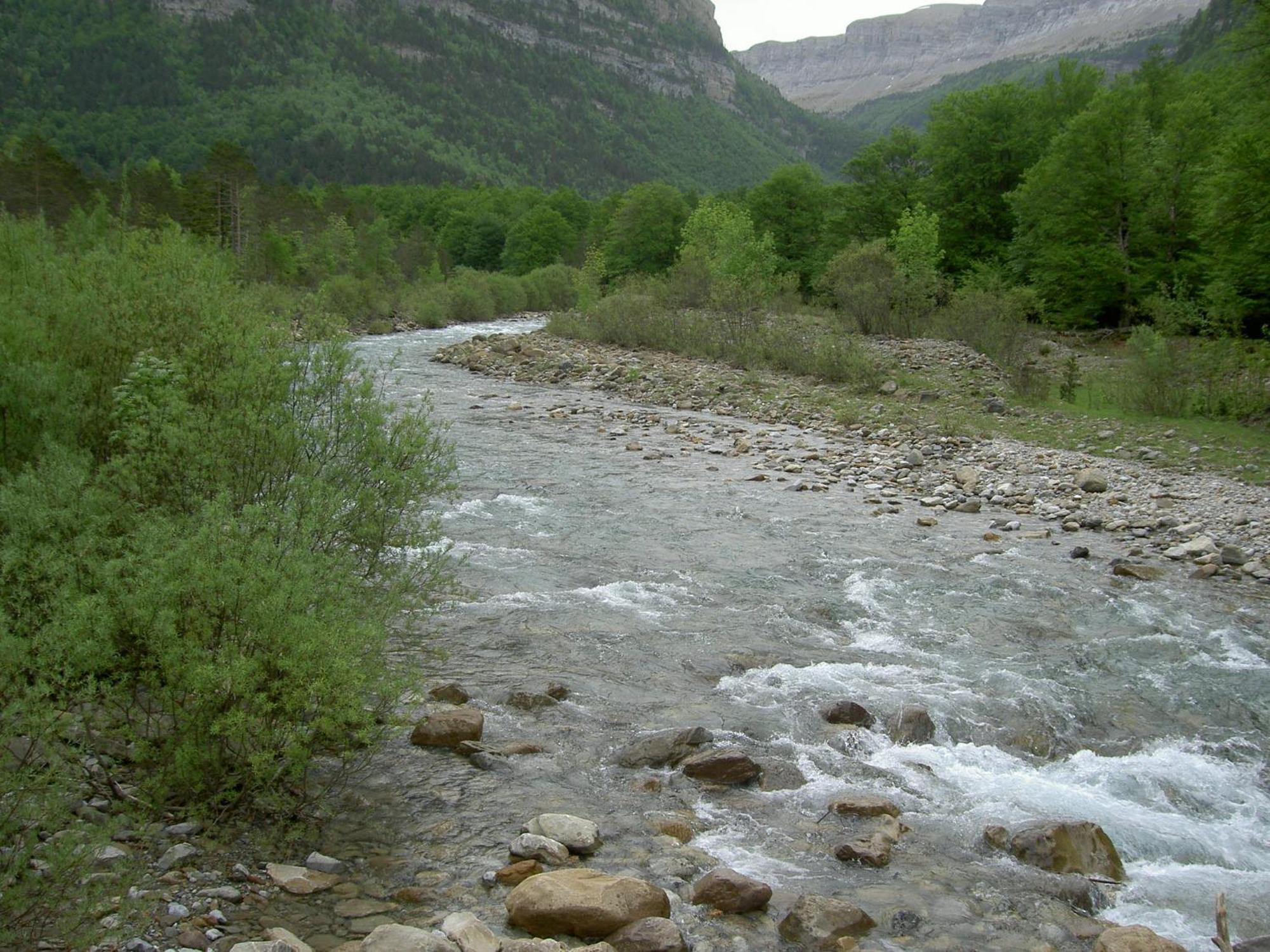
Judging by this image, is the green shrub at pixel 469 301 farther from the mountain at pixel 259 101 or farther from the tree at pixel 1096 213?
the mountain at pixel 259 101

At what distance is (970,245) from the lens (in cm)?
4903

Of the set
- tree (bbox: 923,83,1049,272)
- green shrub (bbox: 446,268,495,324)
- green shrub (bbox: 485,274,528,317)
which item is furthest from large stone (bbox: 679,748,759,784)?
green shrub (bbox: 485,274,528,317)

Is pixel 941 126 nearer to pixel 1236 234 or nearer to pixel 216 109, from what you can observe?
pixel 1236 234

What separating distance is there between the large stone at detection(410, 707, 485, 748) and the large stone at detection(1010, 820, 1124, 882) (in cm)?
423

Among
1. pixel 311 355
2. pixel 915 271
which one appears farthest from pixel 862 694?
pixel 915 271

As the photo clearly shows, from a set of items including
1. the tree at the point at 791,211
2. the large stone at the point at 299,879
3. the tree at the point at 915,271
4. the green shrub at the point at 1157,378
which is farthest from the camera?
the tree at the point at 791,211

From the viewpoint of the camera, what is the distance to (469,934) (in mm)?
5000

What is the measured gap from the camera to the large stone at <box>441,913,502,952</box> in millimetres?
4906

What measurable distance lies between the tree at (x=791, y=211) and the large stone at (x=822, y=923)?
2344 inches

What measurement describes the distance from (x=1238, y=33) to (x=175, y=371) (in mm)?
22924

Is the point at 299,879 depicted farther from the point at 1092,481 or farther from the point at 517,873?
the point at 1092,481

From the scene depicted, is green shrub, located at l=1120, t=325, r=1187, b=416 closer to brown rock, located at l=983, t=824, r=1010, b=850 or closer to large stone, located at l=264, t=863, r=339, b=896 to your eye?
brown rock, located at l=983, t=824, r=1010, b=850

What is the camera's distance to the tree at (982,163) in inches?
1907

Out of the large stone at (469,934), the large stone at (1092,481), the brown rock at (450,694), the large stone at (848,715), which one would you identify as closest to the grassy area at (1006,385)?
the large stone at (1092,481)
